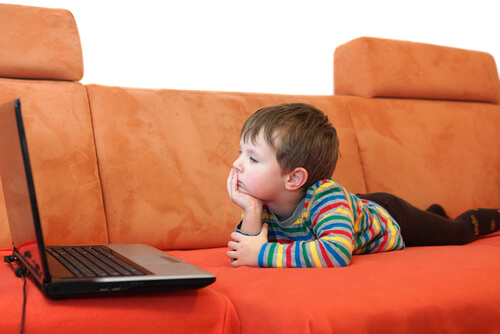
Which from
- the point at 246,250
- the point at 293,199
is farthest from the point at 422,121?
the point at 246,250

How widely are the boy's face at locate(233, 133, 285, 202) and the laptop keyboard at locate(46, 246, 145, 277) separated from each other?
1.19 ft

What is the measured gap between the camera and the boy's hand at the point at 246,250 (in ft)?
3.97

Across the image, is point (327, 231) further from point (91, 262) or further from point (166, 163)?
point (166, 163)

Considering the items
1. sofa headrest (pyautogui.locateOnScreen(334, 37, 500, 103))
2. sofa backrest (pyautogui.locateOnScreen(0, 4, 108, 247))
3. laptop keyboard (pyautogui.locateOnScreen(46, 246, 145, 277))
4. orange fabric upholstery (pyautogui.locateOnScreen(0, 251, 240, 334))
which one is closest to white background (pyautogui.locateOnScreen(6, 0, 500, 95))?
sofa headrest (pyautogui.locateOnScreen(334, 37, 500, 103))

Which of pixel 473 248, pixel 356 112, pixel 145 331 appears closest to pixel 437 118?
pixel 356 112

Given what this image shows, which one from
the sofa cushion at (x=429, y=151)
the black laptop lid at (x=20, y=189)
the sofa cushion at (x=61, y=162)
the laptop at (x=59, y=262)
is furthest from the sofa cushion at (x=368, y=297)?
the sofa cushion at (x=429, y=151)

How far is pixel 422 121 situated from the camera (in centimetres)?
213

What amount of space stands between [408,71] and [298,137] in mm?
1039

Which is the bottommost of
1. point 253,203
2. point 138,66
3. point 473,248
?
point 473,248

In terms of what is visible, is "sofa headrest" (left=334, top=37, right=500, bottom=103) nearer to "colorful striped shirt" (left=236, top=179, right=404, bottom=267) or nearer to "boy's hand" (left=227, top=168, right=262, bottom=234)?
"colorful striped shirt" (left=236, top=179, right=404, bottom=267)

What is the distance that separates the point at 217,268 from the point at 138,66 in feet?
3.63

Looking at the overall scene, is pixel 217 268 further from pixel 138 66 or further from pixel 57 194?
pixel 138 66

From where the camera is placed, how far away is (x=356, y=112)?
2027 mm

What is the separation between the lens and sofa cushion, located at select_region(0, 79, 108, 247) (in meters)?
1.47
